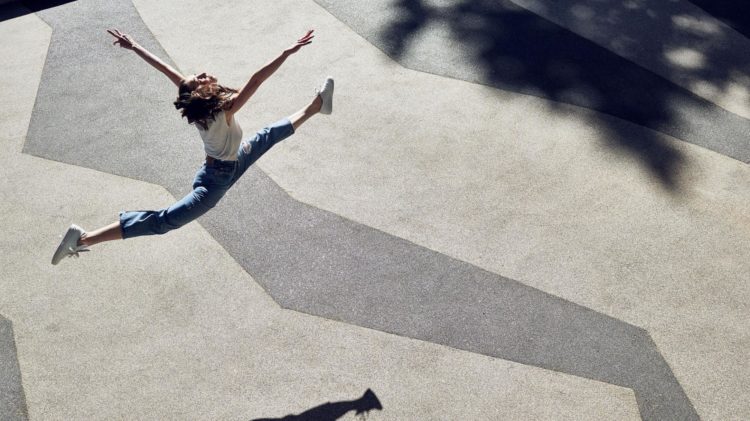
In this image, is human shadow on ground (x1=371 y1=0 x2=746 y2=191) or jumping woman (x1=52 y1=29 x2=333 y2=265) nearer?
jumping woman (x1=52 y1=29 x2=333 y2=265)

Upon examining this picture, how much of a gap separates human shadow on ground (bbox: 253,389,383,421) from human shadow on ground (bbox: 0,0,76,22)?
731cm

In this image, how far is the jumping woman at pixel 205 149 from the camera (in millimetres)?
4859

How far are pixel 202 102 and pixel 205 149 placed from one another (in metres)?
0.38

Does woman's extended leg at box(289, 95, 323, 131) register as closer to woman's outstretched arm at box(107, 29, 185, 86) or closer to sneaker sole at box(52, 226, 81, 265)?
woman's outstretched arm at box(107, 29, 185, 86)

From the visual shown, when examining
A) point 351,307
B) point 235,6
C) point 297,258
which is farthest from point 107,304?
point 235,6

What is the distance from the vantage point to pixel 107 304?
5.41m

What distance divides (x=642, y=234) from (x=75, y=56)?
6.61m

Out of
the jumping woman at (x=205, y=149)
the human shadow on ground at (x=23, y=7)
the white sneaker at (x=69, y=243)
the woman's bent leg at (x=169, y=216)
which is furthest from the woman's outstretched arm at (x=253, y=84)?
the human shadow on ground at (x=23, y=7)

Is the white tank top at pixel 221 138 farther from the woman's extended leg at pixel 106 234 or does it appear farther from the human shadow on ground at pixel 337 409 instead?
the human shadow on ground at pixel 337 409

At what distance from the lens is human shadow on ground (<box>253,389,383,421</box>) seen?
4.59 meters

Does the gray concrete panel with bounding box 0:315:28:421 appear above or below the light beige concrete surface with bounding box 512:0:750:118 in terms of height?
above

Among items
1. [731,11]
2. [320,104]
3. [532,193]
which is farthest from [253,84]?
[731,11]

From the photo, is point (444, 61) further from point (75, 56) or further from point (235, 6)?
point (75, 56)

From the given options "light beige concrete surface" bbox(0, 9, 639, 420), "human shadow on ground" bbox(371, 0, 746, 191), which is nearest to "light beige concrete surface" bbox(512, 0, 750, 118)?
"human shadow on ground" bbox(371, 0, 746, 191)
